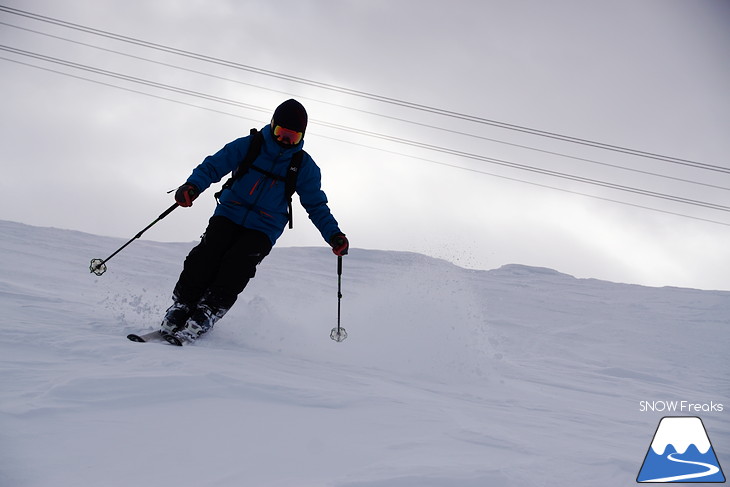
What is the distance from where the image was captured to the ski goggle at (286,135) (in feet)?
16.2

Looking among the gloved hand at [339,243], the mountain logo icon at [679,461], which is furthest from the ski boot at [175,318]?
the mountain logo icon at [679,461]

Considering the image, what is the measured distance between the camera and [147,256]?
553 inches

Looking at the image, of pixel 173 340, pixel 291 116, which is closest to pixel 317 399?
pixel 173 340

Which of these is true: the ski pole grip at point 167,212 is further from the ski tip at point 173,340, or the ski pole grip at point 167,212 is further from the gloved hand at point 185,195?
the ski tip at point 173,340

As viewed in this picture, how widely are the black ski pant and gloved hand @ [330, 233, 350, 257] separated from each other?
2.40ft

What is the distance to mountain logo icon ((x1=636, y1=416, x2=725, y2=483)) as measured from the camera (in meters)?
2.61

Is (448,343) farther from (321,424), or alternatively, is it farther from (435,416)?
(321,424)

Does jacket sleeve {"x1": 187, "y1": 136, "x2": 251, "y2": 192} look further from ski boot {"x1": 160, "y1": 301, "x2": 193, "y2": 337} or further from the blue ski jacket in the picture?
ski boot {"x1": 160, "y1": 301, "x2": 193, "y2": 337}

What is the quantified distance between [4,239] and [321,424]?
1246 cm

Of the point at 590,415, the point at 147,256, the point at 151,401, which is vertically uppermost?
the point at 147,256

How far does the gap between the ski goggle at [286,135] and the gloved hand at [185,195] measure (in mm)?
919

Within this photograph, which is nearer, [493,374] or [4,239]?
[493,374]

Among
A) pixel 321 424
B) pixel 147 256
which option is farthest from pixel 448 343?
pixel 147 256

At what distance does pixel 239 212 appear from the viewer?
16.5ft
